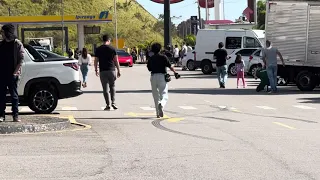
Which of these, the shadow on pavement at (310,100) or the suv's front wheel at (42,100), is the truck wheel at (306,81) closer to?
the shadow on pavement at (310,100)

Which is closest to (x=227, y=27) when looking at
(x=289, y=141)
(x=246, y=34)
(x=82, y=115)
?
(x=246, y=34)

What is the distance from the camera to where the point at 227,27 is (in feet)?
146

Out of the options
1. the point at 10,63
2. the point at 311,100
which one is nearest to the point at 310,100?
the point at 311,100

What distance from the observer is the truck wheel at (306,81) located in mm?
25703

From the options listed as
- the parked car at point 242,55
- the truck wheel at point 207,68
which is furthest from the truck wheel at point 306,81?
the truck wheel at point 207,68

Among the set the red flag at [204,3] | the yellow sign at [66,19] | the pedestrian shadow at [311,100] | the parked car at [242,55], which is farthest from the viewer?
the yellow sign at [66,19]

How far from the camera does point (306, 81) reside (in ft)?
84.6

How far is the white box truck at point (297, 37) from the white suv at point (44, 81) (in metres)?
10.7

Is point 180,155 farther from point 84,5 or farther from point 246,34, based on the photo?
point 84,5

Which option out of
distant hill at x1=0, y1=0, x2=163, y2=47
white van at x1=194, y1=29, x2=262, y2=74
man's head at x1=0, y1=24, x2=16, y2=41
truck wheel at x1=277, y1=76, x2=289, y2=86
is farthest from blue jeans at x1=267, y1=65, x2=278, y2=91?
distant hill at x1=0, y1=0, x2=163, y2=47

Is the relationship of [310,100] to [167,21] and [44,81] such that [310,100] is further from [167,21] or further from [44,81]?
[167,21]

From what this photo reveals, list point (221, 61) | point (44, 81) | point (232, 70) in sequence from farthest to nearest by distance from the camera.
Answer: point (232, 70) < point (221, 61) < point (44, 81)

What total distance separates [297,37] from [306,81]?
5.14 feet

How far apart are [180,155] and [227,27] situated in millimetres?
34337
